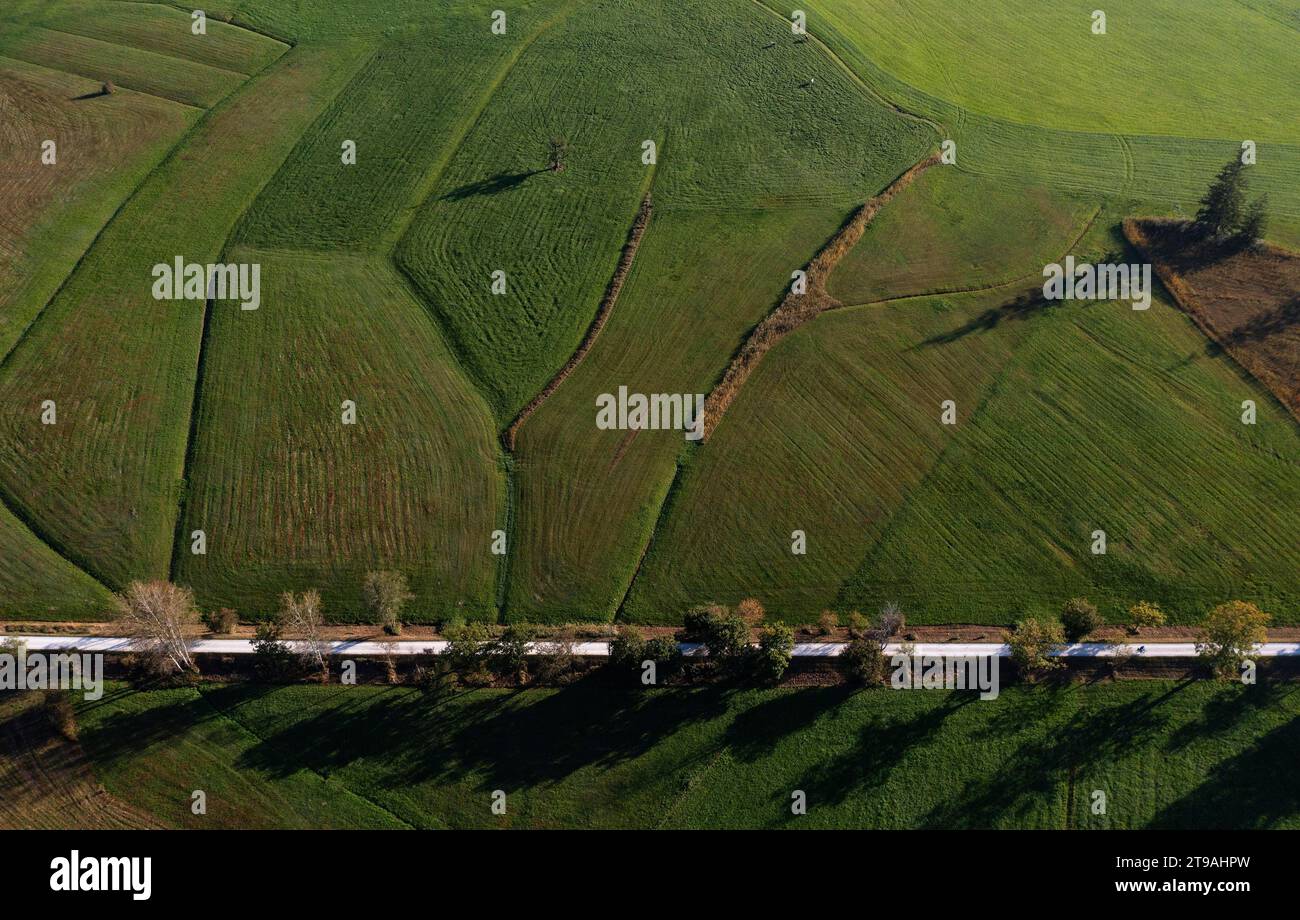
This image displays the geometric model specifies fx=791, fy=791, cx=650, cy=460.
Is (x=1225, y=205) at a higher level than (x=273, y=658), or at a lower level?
higher

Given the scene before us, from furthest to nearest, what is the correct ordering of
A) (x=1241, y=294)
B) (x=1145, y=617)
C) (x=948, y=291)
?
1. (x=948, y=291)
2. (x=1241, y=294)
3. (x=1145, y=617)

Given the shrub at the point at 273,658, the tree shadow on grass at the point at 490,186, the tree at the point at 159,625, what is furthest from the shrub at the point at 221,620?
the tree shadow on grass at the point at 490,186

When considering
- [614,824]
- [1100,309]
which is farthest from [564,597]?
[1100,309]

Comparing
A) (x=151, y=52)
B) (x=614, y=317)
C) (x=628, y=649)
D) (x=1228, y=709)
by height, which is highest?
(x=151, y=52)

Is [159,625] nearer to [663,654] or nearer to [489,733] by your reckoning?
[489,733]

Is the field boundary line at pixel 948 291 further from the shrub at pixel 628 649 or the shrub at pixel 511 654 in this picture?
the shrub at pixel 511 654

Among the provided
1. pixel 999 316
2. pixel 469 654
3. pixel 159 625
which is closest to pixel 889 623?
pixel 469 654

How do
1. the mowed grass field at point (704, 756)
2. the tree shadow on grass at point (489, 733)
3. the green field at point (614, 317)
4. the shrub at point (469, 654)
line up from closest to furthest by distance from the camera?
the mowed grass field at point (704, 756) < the tree shadow on grass at point (489, 733) < the shrub at point (469, 654) < the green field at point (614, 317)
